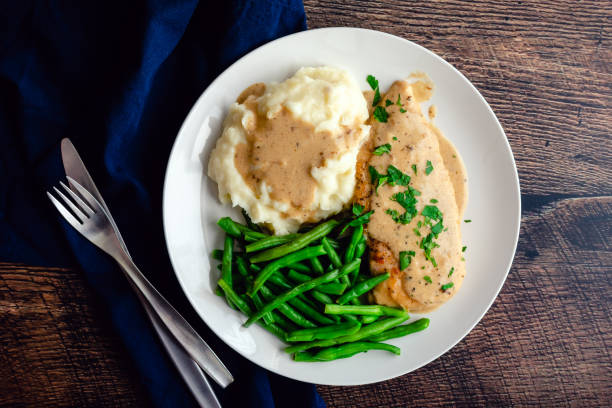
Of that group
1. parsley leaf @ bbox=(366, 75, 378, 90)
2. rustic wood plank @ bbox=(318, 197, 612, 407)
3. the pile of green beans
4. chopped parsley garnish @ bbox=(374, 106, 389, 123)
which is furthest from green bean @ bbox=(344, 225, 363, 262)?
rustic wood plank @ bbox=(318, 197, 612, 407)

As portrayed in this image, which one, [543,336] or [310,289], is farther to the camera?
[543,336]

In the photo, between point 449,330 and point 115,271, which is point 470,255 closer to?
point 449,330

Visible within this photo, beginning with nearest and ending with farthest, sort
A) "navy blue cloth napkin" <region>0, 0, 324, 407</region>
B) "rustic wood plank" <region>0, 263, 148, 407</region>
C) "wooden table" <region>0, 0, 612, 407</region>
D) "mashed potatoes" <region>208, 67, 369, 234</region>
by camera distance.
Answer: "mashed potatoes" <region>208, 67, 369, 234</region>, "navy blue cloth napkin" <region>0, 0, 324, 407</region>, "rustic wood plank" <region>0, 263, 148, 407</region>, "wooden table" <region>0, 0, 612, 407</region>

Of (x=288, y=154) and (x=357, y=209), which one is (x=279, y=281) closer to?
(x=357, y=209)

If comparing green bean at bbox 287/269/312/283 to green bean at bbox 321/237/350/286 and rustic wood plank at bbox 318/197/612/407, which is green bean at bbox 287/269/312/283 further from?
rustic wood plank at bbox 318/197/612/407

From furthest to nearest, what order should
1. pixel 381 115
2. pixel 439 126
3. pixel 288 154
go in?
pixel 439 126 → pixel 381 115 → pixel 288 154

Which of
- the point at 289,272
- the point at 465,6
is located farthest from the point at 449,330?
the point at 465,6

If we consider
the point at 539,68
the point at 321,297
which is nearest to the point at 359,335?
the point at 321,297

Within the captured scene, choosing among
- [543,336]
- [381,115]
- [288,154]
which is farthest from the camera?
[543,336]
